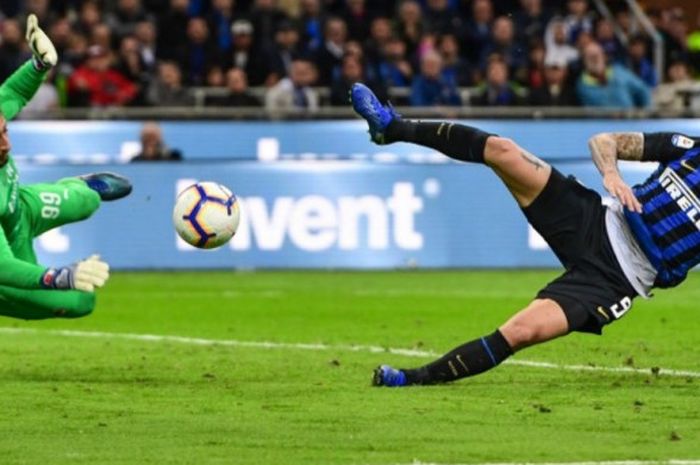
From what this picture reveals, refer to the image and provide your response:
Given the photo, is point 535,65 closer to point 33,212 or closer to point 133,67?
point 133,67

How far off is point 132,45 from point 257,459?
1620 cm

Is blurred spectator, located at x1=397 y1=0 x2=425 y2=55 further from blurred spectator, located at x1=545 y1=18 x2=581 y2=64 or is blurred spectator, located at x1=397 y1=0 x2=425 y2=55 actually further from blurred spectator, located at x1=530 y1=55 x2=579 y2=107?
blurred spectator, located at x1=530 y1=55 x2=579 y2=107

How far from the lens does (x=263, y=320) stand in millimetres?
14922

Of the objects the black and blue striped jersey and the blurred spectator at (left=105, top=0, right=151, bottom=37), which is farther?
the blurred spectator at (left=105, top=0, right=151, bottom=37)

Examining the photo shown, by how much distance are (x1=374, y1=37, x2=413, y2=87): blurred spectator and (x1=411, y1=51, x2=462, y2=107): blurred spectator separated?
76 centimetres

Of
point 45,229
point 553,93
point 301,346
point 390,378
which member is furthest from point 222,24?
point 390,378

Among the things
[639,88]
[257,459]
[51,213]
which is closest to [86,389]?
[51,213]

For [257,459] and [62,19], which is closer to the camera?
[257,459]

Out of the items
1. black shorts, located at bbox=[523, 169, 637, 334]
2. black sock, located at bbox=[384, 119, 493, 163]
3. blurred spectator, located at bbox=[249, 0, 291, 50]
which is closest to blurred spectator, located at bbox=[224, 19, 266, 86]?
blurred spectator, located at bbox=[249, 0, 291, 50]

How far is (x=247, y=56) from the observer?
77.9ft

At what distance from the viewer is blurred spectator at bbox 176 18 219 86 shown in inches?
937

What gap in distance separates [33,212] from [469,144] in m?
2.86

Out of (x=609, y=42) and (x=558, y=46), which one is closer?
(x=558, y=46)

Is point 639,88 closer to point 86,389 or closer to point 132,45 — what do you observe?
point 132,45
